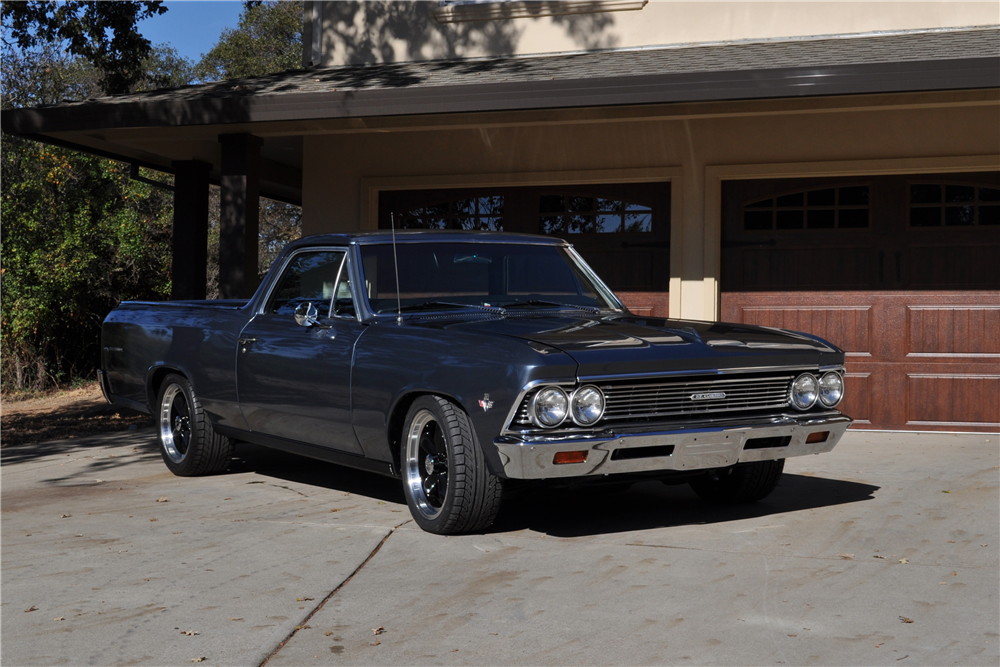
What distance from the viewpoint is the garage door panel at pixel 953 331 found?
10.2 metres

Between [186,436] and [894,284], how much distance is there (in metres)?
6.60

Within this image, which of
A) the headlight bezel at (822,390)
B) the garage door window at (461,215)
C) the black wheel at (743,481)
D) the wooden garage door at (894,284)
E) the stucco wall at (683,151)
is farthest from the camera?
the garage door window at (461,215)

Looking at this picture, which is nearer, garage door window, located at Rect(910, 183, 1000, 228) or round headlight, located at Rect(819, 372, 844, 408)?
round headlight, located at Rect(819, 372, 844, 408)

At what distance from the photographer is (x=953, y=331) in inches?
408

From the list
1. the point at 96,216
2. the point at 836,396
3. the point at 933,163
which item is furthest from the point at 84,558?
the point at 96,216

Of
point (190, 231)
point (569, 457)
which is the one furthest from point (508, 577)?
point (190, 231)

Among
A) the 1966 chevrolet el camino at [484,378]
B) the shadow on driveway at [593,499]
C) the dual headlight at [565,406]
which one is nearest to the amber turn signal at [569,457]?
the 1966 chevrolet el camino at [484,378]

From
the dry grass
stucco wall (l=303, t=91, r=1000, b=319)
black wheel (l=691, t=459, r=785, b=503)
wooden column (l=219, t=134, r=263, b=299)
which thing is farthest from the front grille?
the dry grass

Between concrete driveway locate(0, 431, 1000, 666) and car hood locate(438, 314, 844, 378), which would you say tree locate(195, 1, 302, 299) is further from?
car hood locate(438, 314, 844, 378)

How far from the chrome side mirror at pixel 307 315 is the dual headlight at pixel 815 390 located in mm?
2754

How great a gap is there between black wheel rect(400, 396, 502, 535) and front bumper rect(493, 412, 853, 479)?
262 millimetres

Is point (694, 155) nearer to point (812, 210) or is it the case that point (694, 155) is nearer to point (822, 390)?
point (812, 210)

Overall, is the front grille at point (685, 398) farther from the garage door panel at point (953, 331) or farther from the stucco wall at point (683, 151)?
the garage door panel at point (953, 331)

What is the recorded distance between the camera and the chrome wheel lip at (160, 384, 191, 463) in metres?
8.04
